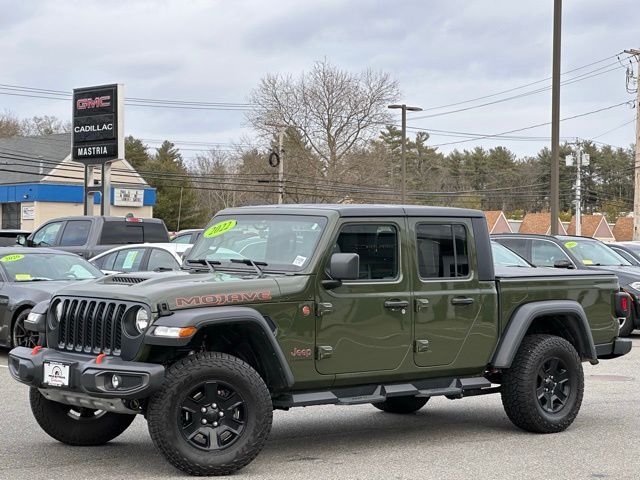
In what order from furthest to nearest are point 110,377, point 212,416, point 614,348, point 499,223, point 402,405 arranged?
point 499,223 < point 402,405 < point 614,348 < point 212,416 < point 110,377

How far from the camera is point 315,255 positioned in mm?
7465

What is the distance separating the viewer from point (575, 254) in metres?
18.4

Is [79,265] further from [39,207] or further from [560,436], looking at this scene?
[39,207]

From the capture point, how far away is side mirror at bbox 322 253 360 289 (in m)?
7.24

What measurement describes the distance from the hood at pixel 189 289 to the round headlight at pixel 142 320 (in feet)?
0.22

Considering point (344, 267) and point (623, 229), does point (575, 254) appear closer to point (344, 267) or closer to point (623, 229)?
point (344, 267)

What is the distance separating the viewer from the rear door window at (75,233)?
69.8ft

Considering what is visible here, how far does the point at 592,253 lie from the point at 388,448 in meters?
11.7

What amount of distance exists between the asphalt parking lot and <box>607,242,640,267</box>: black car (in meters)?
11.1

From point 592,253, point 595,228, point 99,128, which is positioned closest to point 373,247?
point 592,253

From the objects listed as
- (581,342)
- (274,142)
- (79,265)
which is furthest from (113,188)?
(581,342)

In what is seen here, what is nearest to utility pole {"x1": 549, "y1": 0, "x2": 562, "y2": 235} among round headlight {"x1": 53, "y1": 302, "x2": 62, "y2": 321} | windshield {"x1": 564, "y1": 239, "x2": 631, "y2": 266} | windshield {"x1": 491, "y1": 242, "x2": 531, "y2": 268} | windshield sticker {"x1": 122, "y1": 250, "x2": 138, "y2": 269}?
windshield {"x1": 564, "y1": 239, "x2": 631, "y2": 266}

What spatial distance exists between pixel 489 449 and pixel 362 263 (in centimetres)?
179

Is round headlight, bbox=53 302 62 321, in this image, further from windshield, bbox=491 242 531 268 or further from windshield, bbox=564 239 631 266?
windshield, bbox=564 239 631 266
